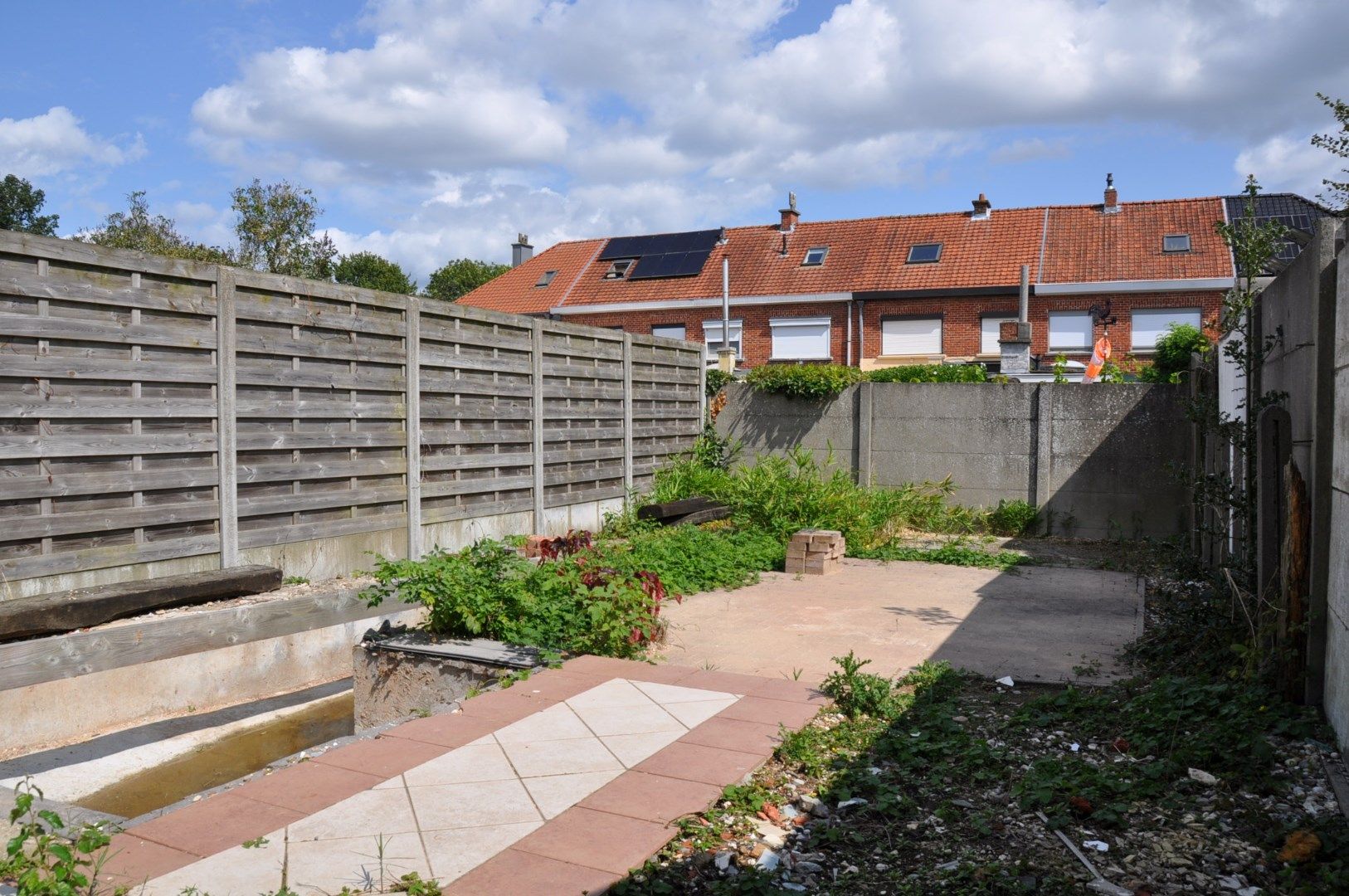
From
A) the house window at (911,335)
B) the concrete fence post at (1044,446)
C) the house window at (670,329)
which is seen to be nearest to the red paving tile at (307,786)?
the concrete fence post at (1044,446)

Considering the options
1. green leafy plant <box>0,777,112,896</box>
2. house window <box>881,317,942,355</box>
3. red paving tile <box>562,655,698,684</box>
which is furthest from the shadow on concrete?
house window <box>881,317,942,355</box>

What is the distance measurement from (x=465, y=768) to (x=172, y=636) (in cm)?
278

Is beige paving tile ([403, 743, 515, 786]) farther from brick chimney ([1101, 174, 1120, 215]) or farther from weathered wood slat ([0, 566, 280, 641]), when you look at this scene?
brick chimney ([1101, 174, 1120, 215])

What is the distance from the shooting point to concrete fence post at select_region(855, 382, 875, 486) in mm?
12961

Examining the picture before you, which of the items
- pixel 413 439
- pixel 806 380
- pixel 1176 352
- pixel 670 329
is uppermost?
pixel 670 329

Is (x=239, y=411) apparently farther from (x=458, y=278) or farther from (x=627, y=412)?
(x=458, y=278)

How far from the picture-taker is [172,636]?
585 centimetres

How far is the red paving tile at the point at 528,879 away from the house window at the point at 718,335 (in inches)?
1084

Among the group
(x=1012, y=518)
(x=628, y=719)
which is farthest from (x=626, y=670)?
(x=1012, y=518)

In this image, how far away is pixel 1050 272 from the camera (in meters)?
27.4

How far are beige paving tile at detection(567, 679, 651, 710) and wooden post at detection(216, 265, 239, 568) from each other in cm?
327

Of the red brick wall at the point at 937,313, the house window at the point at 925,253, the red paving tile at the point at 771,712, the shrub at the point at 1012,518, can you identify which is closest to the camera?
the red paving tile at the point at 771,712

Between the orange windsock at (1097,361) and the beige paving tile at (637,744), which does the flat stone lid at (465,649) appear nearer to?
the beige paving tile at (637,744)

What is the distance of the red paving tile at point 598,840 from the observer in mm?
3221
